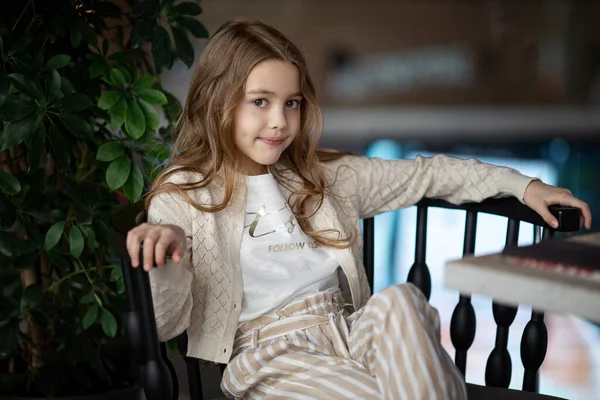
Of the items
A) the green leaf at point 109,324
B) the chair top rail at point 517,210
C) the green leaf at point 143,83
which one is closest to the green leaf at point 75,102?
the green leaf at point 143,83

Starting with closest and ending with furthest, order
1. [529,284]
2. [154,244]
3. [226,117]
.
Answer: [529,284] → [154,244] → [226,117]

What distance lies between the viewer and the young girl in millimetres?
1278

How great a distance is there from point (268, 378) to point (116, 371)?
700mm

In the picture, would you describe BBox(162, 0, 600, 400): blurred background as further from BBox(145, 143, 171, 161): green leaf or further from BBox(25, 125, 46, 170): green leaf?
BBox(25, 125, 46, 170): green leaf

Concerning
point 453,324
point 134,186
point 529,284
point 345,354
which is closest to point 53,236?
point 134,186

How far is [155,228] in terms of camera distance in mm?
1078

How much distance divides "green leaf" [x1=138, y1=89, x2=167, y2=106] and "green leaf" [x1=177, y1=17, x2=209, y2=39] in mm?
195

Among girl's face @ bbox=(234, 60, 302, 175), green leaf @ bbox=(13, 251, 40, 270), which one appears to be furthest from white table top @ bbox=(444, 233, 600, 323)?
green leaf @ bbox=(13, 251, 40, 270)

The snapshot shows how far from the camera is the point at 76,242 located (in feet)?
5.18

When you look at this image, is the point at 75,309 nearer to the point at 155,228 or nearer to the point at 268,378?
the point at 268,378

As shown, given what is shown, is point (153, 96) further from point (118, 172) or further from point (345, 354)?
point (345, 354)

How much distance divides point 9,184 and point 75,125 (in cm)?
17

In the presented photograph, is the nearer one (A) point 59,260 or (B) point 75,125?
(B) point 75,125

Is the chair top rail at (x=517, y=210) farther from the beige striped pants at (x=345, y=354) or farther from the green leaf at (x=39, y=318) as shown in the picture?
the green leaf at (x=39, y=318)
